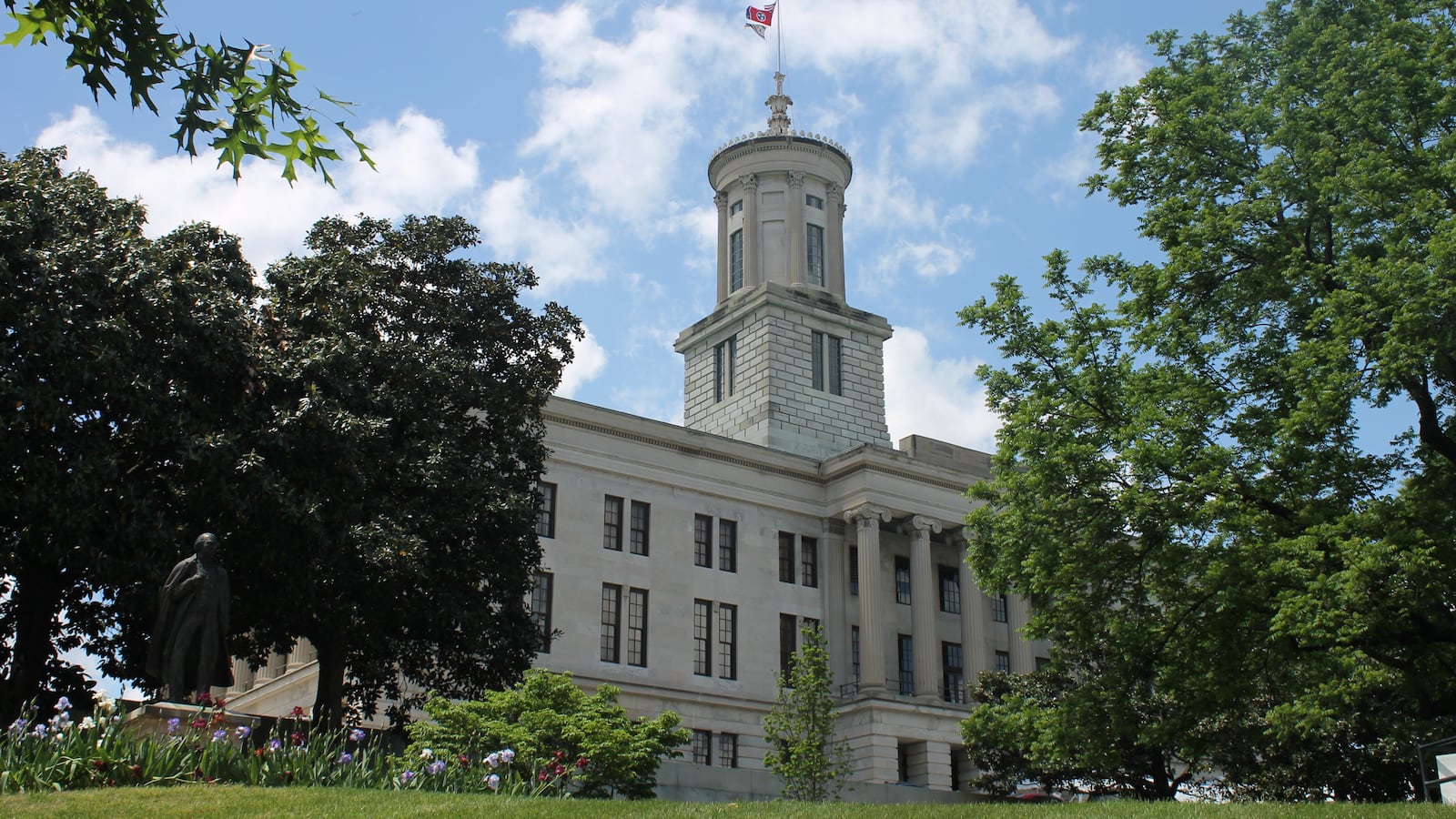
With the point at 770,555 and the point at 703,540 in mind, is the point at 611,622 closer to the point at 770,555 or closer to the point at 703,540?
the point at 703,540

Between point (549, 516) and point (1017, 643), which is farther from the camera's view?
point (1017, 643)

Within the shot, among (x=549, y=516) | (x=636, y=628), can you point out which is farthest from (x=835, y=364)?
(x=549, y=516)

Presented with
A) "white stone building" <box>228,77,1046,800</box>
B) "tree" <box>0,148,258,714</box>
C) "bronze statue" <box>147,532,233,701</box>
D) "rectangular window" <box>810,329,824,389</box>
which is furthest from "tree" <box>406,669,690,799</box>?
"rectangular window" <box>810,329,824,389</box>

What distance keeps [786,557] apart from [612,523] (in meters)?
7.91

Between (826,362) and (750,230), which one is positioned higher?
(750,230)

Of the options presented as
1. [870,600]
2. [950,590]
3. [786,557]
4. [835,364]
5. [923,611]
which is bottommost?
[923,611]

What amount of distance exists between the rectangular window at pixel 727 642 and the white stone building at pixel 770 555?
0.23 feet

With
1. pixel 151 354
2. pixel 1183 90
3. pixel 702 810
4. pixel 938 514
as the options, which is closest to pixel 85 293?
pixel 151 354

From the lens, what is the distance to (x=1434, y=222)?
73.3 feet

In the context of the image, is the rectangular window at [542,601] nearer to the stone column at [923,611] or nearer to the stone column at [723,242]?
the stone column at [923,611]

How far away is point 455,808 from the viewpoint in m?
15.4

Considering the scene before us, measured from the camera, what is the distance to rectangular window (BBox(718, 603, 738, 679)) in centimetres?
5447

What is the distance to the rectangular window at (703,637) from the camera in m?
53.9

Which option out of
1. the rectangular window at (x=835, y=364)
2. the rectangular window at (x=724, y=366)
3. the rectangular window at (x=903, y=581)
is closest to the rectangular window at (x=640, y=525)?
the rectangular window at (x=903, y=581)
